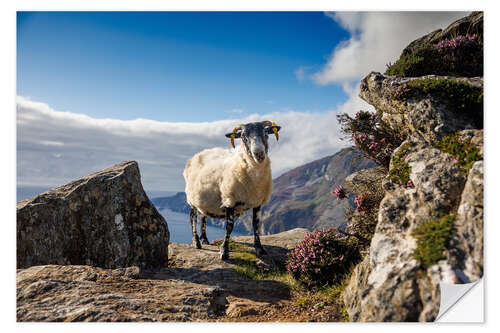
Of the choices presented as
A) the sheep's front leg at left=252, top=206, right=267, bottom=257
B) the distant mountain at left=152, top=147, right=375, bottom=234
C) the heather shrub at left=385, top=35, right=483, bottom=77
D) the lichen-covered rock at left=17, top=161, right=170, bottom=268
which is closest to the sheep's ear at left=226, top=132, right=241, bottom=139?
the sheep's front leg at left=252, top=206, right=267, bottom=257

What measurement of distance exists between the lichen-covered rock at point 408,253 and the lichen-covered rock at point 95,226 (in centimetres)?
498

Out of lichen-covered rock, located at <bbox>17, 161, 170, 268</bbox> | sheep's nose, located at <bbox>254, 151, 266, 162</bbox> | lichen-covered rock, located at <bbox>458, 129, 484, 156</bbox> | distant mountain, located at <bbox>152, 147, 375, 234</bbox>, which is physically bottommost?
distant mountain, located at <bbox>152, 147, 375, 234</bbox>

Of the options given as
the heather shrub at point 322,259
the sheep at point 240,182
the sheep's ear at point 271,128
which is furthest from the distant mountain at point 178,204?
the heather shrub at point 322,259

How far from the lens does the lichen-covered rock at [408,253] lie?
12.8 feet

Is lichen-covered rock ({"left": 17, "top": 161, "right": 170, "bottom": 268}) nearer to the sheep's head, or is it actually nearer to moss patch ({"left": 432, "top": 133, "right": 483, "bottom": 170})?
the sheep's head

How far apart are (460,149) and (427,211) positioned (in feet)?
4.46

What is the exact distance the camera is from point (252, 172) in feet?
27.4

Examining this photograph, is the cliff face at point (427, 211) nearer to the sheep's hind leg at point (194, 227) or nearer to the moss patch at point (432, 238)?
the moss patch at point (432, 238)

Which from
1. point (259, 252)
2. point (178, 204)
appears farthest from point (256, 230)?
point (178, 204)

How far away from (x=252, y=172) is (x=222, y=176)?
50.5 inches

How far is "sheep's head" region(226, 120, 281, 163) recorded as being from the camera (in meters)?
7.63

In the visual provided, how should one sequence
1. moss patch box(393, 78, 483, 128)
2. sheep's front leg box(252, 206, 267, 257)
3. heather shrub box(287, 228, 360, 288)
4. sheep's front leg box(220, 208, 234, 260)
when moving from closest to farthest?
moss patch box(393, 78, 483, 128), heather shrub box(287, 228, 360, 288), sheep's front leg box(220, 208, 234, 260), sheep's front leg box(252, 206, 267, 257)

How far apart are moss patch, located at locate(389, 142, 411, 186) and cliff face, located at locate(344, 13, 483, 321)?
0.03m
